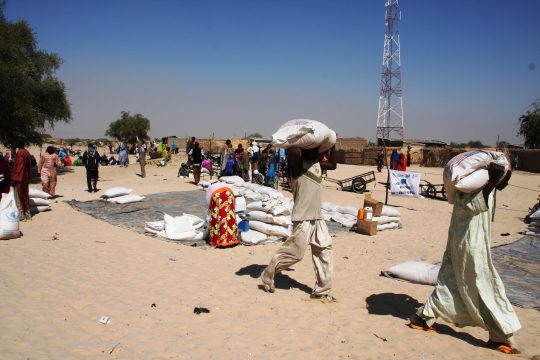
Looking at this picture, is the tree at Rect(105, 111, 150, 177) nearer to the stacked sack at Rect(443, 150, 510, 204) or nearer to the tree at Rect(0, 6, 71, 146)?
the tree at Rect(0, 6, 71, 146)

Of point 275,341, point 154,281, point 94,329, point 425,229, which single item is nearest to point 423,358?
point 275,341

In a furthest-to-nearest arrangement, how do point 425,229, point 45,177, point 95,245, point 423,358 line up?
point 45,177
point 425,229
point 95,245
point 423,358

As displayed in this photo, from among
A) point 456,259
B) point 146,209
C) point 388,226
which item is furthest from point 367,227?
point 146,209

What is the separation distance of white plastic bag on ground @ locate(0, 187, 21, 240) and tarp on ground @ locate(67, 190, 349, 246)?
191cm

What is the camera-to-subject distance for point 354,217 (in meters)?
9.41

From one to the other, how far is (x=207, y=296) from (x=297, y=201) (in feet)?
4.90

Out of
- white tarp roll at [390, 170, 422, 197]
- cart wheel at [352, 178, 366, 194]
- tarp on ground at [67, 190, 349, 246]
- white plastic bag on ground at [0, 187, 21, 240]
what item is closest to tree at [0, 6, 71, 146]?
tarp on ground at [67, 190, 349, 246]

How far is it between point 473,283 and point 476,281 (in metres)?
0.04

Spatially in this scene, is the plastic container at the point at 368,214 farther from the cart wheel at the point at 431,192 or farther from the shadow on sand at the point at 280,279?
the cart wheel at the point at 431,192

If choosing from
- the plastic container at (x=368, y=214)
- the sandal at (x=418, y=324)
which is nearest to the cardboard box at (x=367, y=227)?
the plastic container at (x=368, y=214)

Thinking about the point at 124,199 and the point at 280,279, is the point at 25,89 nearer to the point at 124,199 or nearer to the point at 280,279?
the point at 124,199

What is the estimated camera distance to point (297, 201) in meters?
4.38

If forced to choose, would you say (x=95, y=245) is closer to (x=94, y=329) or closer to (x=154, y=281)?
(x=154, y=281)

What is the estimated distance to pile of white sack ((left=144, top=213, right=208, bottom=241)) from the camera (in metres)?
7.46
